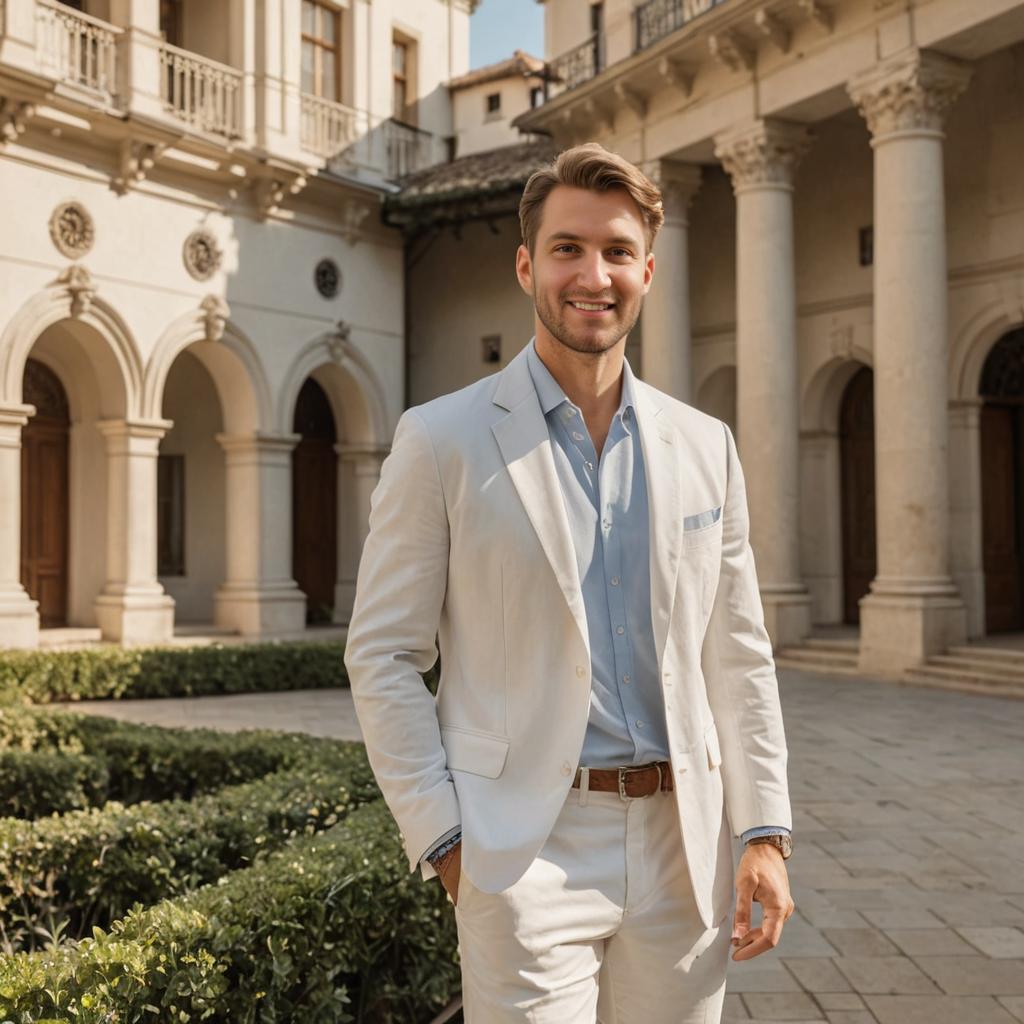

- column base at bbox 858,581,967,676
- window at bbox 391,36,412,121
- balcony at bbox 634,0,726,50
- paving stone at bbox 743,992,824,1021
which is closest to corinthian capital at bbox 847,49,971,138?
balcony at bbox 634,0,726,50

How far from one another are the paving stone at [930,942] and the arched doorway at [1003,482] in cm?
1181

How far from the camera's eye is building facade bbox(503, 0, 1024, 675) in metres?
13.7

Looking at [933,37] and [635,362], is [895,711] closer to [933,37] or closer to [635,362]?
[933,37]

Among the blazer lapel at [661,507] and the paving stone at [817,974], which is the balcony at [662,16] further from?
the blazer lapel at [661,507]

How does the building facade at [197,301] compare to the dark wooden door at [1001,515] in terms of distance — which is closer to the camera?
the building facade at [197,301]

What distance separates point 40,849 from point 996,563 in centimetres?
1435

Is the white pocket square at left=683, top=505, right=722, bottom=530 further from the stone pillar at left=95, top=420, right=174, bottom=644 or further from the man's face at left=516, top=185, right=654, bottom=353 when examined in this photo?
the stone pillar at left=95, top=420, right=174, bottom=644

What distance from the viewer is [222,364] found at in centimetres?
1884

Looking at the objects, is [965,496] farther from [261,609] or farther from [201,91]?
[201,91]

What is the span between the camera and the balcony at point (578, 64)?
61.5 ft

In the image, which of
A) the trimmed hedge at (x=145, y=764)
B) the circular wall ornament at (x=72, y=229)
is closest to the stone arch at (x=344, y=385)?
the circular wall ornament at (x=72, y=229)

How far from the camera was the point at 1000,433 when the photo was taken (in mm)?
16500

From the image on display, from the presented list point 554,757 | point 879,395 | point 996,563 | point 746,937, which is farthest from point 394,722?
point 996,563

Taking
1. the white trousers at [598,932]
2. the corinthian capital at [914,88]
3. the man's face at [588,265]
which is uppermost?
the corinthian capital at [914,88]
